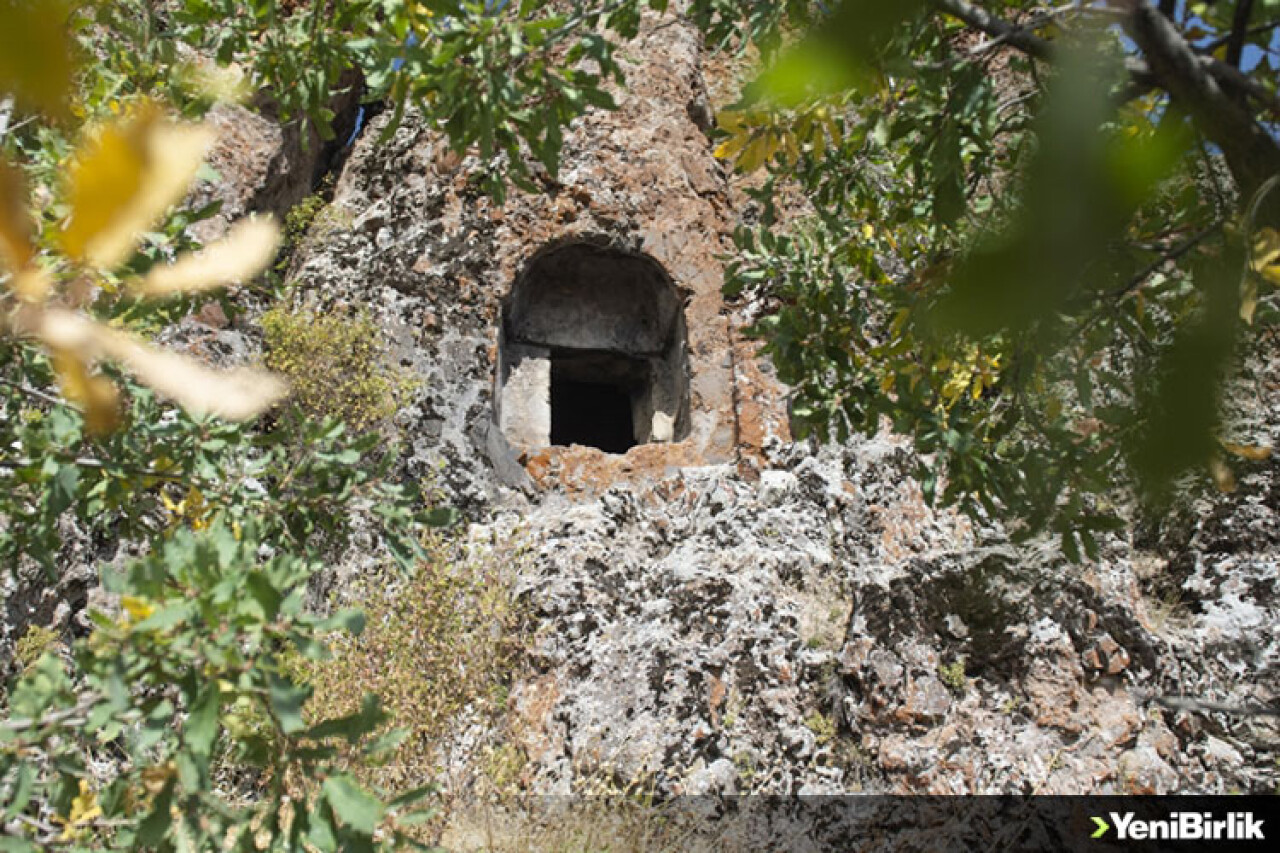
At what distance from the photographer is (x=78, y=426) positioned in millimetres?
1729

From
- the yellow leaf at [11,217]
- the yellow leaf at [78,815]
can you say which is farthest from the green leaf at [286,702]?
the yellow leaf at [11,217]

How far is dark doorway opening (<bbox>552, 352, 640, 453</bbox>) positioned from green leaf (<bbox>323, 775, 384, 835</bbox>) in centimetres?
616

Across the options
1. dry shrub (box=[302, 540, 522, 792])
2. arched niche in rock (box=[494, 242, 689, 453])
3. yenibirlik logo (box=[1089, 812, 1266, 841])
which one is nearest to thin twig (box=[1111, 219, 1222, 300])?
yenibirlik logo (box=[1089, 812, 1266, 841])

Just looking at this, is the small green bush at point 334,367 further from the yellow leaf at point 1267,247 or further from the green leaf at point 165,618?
the yellow leaf at point 1267,247

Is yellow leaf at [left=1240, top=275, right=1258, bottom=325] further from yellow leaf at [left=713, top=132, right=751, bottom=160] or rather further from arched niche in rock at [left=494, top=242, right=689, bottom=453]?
arched niche in rock at [left=494, top=242, right=689, bottom=453]

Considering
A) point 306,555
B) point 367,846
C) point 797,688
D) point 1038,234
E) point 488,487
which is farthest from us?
point 488,487

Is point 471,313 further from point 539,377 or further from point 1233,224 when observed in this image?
point 1233,224

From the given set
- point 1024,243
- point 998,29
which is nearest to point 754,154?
point 998,29

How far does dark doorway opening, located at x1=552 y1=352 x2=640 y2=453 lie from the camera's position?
755 cm

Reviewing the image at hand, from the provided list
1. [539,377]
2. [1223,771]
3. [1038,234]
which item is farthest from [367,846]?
[539,377]

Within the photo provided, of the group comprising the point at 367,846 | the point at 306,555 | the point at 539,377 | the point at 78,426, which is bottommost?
the point at 367,846

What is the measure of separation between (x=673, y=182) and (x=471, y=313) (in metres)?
1.83

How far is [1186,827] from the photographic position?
11.6 ft

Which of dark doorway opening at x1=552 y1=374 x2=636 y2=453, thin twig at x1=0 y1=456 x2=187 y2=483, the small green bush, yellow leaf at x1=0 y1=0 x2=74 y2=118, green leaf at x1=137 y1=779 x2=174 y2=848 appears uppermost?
dark doorway opening at x1=552 y1=374 x2=636 y2=453
